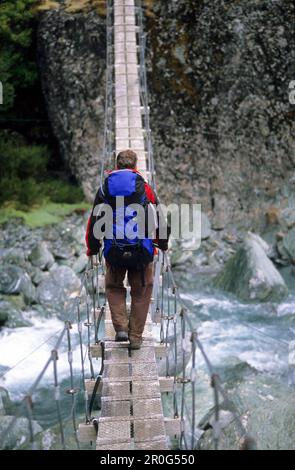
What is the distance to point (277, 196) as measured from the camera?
25.9 feet

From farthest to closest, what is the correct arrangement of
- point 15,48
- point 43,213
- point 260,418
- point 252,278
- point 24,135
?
point 24,135 < point 15,48 < point 43,213 < point 252,278 < point 260,418

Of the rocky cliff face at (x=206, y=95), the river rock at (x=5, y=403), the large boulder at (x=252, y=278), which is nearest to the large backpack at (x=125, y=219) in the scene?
the river rock at (x=5, y=403)

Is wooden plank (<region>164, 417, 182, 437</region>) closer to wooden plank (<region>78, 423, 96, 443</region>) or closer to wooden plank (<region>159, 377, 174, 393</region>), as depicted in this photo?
wooden plank (<region>159, 377, 174, 393</region>)

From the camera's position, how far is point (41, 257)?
6723 millimetres

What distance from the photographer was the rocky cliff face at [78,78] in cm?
773

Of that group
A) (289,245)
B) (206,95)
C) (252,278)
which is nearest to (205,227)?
(289,245)

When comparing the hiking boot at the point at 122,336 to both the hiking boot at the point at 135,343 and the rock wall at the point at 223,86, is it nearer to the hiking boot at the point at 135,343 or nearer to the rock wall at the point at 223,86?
the hiking boot at the point at 135,343

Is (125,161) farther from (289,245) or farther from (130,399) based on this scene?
(289,245)

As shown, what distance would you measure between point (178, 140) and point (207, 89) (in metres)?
0.88

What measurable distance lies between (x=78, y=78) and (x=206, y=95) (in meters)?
2.01

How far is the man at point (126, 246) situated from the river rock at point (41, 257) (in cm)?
416

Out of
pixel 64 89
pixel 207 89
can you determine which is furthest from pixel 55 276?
pixel 207 89

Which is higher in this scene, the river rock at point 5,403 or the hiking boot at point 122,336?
the hiking boot at point 122,336

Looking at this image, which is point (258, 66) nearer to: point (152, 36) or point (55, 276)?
point (152, 36)
